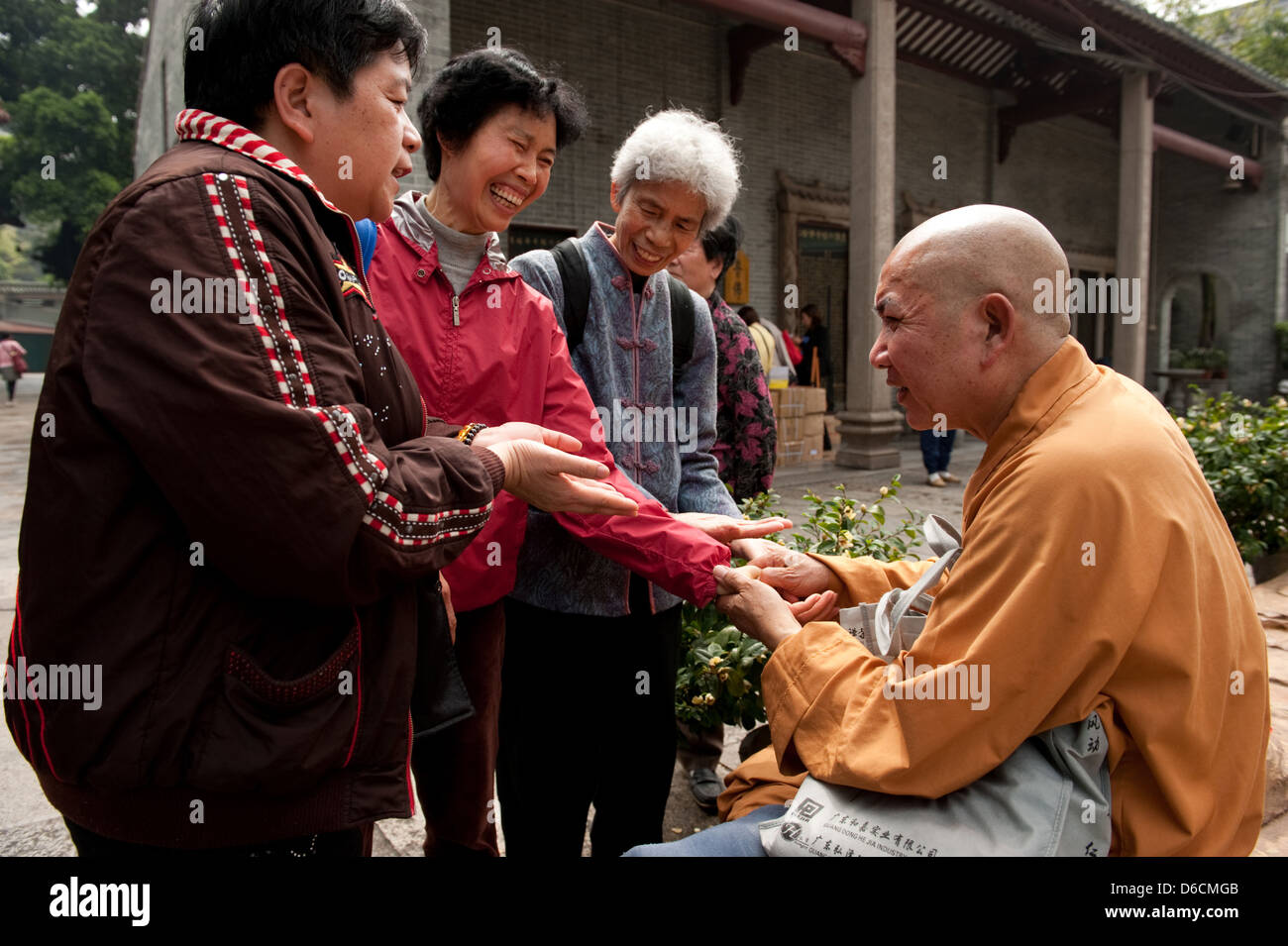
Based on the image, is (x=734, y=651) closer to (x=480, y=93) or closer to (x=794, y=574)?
(x=794, y=574)

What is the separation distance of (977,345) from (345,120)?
1.04m

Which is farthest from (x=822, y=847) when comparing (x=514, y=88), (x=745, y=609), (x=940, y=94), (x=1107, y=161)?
(x=1107, y=161)

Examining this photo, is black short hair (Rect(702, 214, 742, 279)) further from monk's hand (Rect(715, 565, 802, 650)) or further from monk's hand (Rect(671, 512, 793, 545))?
monk's hand (Rect(715, 565, 802, 650))

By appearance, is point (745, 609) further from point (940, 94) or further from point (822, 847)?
point (940, 94)

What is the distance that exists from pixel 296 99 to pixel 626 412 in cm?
113

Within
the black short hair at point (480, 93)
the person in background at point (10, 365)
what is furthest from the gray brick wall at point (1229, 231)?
the person in background at point (10, 365)

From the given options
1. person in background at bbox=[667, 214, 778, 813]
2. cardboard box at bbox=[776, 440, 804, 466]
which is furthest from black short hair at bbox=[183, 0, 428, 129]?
cardboard box at bbox=[776, 440, 804, 466]

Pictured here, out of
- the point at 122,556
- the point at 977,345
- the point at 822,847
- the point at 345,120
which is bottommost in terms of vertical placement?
Answer: the point at 822,847

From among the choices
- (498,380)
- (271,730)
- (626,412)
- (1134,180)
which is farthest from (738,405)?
(1134,180)

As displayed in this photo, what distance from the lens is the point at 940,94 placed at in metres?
14.1

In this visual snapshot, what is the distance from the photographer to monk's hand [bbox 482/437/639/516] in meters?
1.52

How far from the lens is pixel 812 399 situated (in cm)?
979

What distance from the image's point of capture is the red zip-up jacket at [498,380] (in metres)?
1.87

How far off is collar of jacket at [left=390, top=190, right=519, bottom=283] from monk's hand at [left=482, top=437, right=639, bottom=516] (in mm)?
467
